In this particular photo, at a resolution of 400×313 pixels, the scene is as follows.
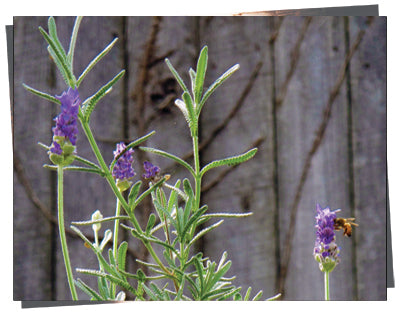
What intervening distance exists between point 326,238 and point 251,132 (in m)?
0.28

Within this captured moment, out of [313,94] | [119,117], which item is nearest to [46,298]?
[119,117]

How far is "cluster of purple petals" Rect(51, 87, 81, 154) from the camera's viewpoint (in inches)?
32.4

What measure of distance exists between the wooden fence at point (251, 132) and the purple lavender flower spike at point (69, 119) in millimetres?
298

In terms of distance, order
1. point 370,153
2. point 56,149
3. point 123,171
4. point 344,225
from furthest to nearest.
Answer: point 370,153, point 344,225, point 123,171, point 56,149

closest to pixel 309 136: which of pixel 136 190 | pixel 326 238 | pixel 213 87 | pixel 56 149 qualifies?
pixel 326 238

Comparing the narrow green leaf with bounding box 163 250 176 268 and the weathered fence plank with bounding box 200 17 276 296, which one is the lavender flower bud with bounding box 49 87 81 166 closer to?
the narrow green leaf with bounding box 163 250 176 268

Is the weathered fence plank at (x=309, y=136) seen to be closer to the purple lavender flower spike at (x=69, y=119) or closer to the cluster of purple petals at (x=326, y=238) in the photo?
the cluster of purple petals at (x=326, y=238)

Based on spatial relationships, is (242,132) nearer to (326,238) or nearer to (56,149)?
(326,238)

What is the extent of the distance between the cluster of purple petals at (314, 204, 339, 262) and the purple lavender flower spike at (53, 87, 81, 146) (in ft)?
1.55

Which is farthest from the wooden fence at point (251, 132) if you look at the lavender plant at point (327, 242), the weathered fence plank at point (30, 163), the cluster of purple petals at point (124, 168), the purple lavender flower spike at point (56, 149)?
the purple lavender flower spike at point (56, 149)

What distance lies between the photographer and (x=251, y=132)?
1.18 metres

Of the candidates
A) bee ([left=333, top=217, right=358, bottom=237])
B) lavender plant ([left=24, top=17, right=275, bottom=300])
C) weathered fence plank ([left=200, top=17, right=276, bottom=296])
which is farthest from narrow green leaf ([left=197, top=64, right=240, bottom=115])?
bee ([left=333, top=217, right=358, bottom=237])

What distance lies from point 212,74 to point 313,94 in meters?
0.21

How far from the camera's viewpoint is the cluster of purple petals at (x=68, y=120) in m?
0.82
